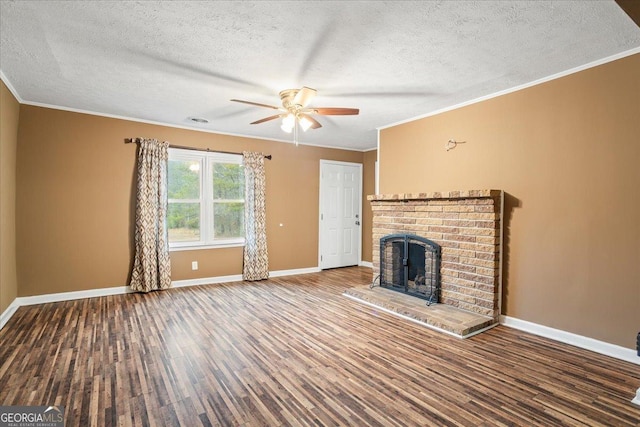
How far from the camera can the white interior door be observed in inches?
264

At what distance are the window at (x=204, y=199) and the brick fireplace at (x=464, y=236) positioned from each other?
2921 millimetres

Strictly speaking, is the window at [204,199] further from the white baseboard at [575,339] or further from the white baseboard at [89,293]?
the white baseboard at [575,339]

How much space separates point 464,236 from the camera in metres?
3.85

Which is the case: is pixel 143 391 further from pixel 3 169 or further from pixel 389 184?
pixel 389 184

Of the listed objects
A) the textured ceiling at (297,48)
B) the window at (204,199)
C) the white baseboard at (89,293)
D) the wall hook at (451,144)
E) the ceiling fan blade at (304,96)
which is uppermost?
the textured ceiling at (297,48)

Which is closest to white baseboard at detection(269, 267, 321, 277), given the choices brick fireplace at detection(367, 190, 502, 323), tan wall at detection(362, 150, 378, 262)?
tan wall at detection(362, 150, 378, 262)

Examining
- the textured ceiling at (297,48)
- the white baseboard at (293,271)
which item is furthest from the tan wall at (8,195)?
the white baseboard at (293,271)

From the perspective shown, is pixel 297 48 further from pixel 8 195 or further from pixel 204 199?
pixel 8 195

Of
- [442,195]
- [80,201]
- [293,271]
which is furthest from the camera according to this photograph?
[293,271]

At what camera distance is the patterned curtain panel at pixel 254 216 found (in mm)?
5727

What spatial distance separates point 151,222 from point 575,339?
17.7 feet

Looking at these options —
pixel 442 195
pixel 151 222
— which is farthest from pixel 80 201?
pixel 442 195

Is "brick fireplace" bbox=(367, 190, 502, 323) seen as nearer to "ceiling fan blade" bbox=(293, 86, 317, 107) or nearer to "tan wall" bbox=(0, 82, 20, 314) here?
"ceiling fan blade" bbox=(293, 86, 317, 107)

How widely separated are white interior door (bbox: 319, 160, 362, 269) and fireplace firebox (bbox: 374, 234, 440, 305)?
1994 mm
